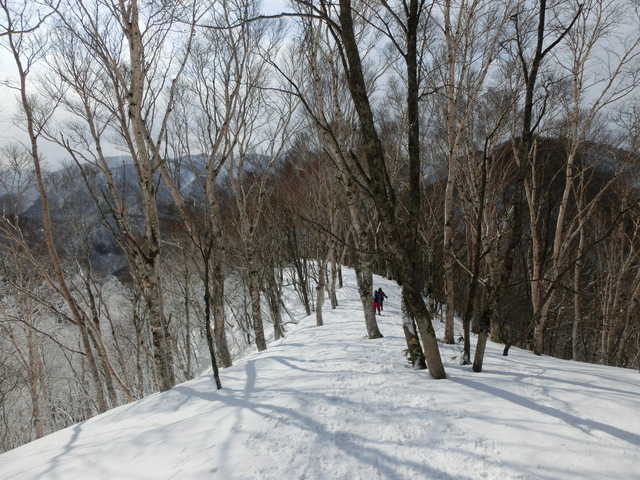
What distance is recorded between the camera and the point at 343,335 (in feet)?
26.4

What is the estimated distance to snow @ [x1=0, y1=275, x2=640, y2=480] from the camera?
232 centimetres

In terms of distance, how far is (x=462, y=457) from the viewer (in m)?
2.38

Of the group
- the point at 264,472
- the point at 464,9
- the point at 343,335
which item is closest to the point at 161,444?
the point at 264,472

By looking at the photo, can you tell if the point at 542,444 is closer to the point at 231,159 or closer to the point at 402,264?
the point at 402,264

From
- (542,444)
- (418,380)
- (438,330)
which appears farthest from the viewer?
(438,330)

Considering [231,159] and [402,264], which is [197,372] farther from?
[402,264]

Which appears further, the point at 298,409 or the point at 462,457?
the point at 298,409

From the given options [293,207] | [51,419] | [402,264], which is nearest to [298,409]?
[402,264]

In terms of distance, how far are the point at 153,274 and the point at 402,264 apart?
4.14 meters

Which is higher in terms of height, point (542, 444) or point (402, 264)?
point (402, 264)

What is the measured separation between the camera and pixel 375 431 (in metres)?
2.90

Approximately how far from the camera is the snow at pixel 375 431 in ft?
7.60

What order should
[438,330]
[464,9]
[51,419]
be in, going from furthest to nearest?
[51,419], [438,330], [464,9]

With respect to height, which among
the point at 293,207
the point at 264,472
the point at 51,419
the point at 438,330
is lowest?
the point at 51,419
